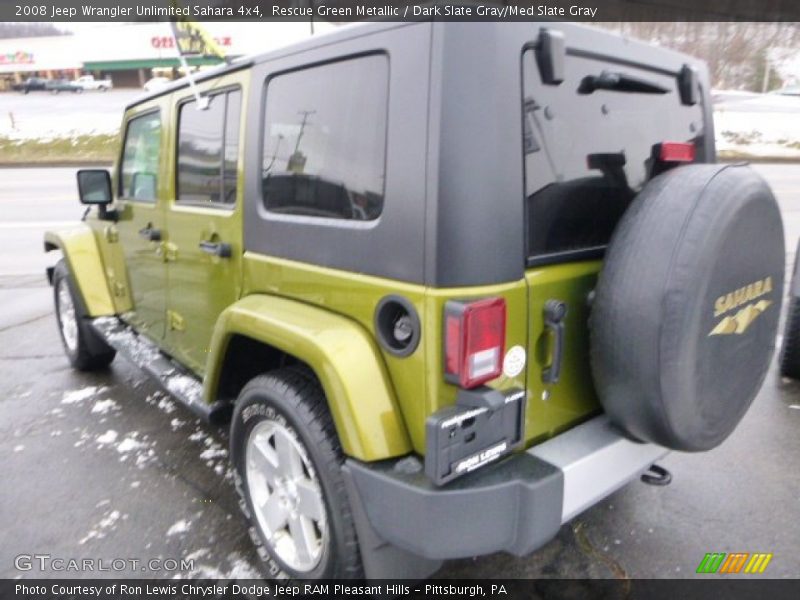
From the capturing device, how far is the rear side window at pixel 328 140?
1.86 meters

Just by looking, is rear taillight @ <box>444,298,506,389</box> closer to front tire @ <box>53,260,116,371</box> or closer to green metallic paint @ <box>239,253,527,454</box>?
green metallic paint @ <box>239,253,527,454</box>

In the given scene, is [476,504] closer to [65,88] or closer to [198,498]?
[198,498]

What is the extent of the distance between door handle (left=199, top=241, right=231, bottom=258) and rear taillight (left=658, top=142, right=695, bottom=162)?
5.71 ft

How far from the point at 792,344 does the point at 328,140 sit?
3503 millimetres

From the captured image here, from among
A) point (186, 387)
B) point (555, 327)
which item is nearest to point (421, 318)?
point (555, 327)

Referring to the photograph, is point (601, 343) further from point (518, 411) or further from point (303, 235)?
point (303, 235)

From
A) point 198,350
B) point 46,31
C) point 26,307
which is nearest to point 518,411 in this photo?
point 198,350

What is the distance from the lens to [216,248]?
2.63 metres

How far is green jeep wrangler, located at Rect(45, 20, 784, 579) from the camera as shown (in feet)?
5.51

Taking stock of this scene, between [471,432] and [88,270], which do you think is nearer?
[471,432]

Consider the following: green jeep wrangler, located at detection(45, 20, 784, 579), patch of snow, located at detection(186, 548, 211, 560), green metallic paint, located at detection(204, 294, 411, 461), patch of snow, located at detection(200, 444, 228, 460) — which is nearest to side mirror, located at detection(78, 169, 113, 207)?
patch of snow, located at detection(200, 444, 228, 460)

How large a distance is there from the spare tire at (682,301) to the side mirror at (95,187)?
3.33 metres

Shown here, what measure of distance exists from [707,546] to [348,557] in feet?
5.15

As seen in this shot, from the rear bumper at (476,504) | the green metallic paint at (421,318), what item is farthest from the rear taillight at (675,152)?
the rear bumper at (476,504)
